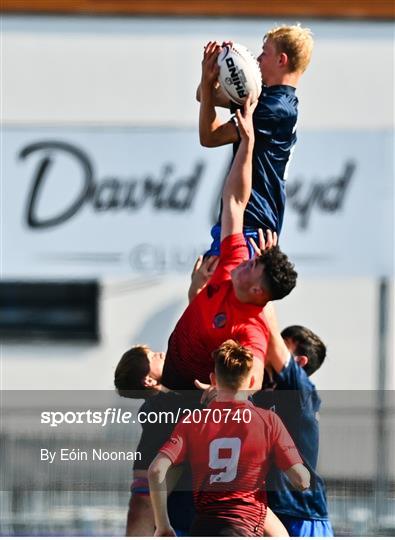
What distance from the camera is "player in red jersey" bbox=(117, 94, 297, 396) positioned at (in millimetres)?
7074

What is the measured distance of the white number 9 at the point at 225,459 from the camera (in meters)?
7.21

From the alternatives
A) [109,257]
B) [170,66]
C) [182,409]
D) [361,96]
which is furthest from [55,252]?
[182,409]

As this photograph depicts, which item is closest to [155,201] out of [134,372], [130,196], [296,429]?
[130,196]

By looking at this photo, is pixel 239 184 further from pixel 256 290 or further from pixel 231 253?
pixel 256 290

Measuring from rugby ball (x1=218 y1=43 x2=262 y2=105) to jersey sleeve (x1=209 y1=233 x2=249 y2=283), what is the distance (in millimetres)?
677

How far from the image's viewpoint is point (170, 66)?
735 inches

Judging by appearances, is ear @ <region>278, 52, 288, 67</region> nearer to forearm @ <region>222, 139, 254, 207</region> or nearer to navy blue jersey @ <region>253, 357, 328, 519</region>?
forearm @ <region>222, 139, 254, 207</region>

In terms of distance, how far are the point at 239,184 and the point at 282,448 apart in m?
1.33

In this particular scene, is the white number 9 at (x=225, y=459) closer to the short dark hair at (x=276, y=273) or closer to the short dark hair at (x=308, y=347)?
the short dark hair at (x=276, y=273)

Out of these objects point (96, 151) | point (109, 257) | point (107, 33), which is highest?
point (107, 33)

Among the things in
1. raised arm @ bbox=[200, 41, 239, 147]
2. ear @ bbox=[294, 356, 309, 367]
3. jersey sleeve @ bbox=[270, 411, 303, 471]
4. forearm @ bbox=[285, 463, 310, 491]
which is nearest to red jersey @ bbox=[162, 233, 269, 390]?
jersey sleeve @ bbox=[270, 411, 303, 471]

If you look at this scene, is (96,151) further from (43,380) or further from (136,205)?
(43,380)

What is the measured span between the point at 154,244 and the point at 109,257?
0.61 meters

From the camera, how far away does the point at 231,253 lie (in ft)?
23.6
